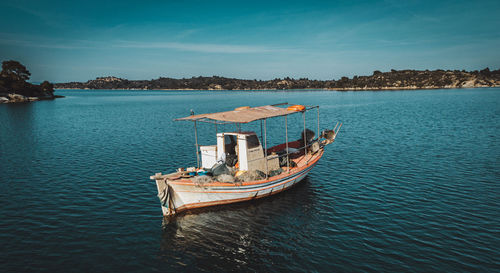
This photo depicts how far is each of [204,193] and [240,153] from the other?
3.69 meters

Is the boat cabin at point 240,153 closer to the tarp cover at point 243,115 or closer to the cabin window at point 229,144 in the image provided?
the cabin window at point 229,144

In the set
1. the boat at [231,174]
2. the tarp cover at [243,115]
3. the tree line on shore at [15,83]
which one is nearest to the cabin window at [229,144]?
the boat at [231,174]

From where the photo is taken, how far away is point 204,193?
16.4 m

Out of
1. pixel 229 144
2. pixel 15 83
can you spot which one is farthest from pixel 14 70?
pixel 229 144

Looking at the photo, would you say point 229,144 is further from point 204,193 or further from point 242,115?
point 204,193

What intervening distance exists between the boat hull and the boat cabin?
1.44 m

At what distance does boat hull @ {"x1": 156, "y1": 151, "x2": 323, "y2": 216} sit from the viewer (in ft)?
52.1

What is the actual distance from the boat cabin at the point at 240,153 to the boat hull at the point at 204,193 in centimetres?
144

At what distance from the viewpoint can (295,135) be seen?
41.7 meters

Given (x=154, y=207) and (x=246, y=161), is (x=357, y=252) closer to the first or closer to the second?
(x=246, y=161)

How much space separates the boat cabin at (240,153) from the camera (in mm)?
18359

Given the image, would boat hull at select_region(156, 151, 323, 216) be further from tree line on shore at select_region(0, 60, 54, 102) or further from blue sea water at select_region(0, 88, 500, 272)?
tree line on shore at select_region(0, 60, 54, 102)

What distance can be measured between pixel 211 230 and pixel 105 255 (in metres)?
4.92

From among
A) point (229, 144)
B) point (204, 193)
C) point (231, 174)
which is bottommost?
point (204, 193)
